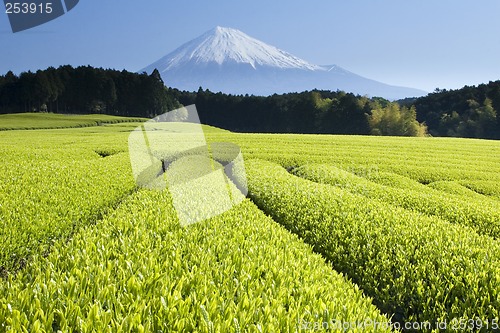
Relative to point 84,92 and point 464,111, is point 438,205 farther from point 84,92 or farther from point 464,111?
point 84,92

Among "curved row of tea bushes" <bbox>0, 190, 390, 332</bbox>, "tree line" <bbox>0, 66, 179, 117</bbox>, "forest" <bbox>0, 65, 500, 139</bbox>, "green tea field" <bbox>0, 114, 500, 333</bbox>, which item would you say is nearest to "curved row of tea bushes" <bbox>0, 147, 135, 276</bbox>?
"green tea field" <bbox>0, 114, 500, 333</bbox>

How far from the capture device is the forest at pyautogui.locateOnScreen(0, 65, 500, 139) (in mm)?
92312

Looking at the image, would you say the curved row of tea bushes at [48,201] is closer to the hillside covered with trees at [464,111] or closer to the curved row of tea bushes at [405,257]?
the curved row of tea bushes at [405,257]

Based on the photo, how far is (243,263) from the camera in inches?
219

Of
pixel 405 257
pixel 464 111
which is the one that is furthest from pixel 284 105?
pixel 405 257

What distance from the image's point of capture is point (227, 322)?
3686 mm

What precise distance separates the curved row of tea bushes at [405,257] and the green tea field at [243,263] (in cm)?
3

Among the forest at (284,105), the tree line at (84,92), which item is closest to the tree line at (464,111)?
the forest at (284,105)

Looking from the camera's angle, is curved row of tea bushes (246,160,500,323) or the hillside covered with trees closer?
curved row of tea bushes (246,160,500,323)

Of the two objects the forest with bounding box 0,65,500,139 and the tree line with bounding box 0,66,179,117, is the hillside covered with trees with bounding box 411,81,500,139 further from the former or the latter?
the tree line with bounding box 0,66,179,117

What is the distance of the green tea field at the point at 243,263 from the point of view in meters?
3.94

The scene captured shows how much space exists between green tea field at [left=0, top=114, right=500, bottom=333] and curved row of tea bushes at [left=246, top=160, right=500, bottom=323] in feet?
0.10

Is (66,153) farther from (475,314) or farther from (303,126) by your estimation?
(303,126)

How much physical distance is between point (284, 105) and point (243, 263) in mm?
115863
